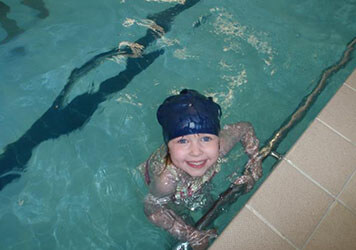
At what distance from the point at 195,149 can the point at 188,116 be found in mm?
297

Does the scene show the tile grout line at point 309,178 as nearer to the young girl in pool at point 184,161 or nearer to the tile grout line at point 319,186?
the tile grout line at point 319,186

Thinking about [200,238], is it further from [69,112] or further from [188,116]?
[69,112]

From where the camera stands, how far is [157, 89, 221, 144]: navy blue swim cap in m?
2.58

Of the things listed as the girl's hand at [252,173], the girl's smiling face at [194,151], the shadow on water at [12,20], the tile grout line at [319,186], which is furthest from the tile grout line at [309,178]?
the shadow on water at [12,20]

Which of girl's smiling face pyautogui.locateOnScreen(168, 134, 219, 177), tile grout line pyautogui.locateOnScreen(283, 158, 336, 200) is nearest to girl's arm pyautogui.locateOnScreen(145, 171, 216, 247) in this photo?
girl's smiling face pyautogui.locateOnScreen(168, 134, 219, 177)

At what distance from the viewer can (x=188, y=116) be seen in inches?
102

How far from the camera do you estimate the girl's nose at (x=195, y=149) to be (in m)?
2.52

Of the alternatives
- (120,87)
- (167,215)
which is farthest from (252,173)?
(120,87)

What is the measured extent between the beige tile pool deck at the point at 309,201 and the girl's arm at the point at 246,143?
1.36ft

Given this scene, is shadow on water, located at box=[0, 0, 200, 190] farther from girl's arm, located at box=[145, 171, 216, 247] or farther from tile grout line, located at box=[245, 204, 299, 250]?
tile grout line, located at box=[245, 204, 299, 250]

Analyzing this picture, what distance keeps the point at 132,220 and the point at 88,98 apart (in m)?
1.92

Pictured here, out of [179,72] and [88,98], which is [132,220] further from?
[179,72]

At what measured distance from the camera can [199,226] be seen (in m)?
2.57

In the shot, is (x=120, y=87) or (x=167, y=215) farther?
(x=120, y=87)
